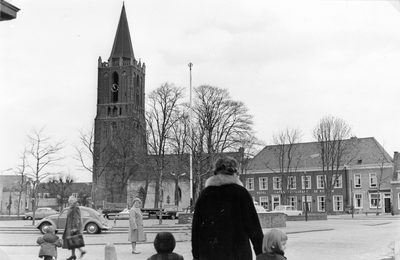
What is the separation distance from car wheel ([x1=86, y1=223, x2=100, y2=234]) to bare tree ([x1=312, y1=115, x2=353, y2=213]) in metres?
27.2

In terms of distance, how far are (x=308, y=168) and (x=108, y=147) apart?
21144mm

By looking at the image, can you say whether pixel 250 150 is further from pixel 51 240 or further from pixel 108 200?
pixel 51 240

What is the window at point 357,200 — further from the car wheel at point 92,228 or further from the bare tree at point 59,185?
the car wheel at point 92,228

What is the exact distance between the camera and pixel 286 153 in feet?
161

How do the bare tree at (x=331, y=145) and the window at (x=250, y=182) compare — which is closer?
the bare tree at (x=331, y=145)

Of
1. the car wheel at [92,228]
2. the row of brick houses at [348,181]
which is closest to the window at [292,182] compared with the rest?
the row of brick houses at [348,181]

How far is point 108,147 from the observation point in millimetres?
43688

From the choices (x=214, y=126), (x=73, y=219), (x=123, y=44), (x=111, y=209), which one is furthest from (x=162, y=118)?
(x=73, y=219)

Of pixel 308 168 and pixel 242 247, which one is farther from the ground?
pixel 308 168

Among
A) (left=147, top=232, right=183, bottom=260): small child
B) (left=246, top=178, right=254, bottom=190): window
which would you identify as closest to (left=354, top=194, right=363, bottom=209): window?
(left=246, top=178, right=254, bottom=190): window

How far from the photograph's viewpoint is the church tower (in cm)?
4000

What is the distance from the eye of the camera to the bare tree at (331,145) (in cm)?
3962


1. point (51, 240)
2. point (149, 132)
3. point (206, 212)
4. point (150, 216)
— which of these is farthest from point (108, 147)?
point (206, 212)

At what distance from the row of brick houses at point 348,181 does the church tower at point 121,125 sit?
479 inches
